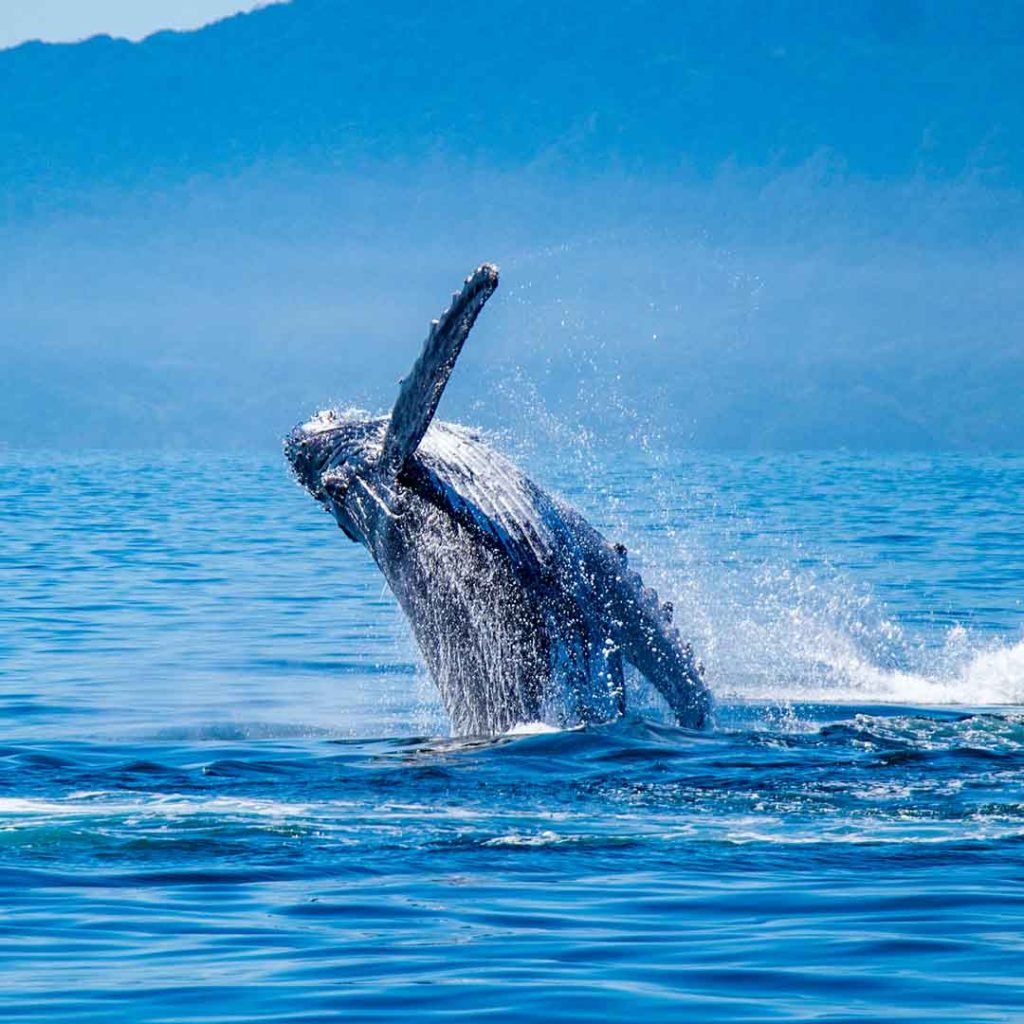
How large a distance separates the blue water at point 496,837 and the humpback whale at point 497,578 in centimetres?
38

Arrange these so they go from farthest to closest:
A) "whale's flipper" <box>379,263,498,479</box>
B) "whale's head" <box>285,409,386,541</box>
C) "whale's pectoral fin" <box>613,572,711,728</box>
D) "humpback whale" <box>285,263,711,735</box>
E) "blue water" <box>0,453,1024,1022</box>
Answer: "whale's head" <box>285,409,386,541</box> < "whale's pectoral fin" <box>613,572,711,728</box> < "humpback whale" <box>285,263,711,735</box> < "whale's flipper" <box>379,263,498,479</box> < "blue water" <box>0,453,1024,1022</box>

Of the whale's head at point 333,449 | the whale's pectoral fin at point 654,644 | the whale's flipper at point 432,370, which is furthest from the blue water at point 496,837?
the whale's flipper at point 432,370

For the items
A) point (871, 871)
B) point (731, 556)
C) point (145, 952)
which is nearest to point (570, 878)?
point (871, 871)

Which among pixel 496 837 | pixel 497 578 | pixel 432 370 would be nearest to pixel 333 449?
pixel 497 578

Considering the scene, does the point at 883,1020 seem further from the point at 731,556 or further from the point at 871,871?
the point at 731,556

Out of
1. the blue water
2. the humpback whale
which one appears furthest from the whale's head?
the blue water

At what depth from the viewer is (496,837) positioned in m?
10.2

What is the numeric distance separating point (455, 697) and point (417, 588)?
90 cm

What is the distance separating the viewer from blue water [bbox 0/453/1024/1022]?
25.5ft

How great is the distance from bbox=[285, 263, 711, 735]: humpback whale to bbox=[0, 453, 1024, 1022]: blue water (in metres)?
0.38

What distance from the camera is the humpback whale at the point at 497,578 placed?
12688 mm

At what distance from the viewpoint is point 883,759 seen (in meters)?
12.4

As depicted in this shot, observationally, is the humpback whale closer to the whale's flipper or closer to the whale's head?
the whale's head

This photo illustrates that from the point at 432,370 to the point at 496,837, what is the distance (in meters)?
2.85
